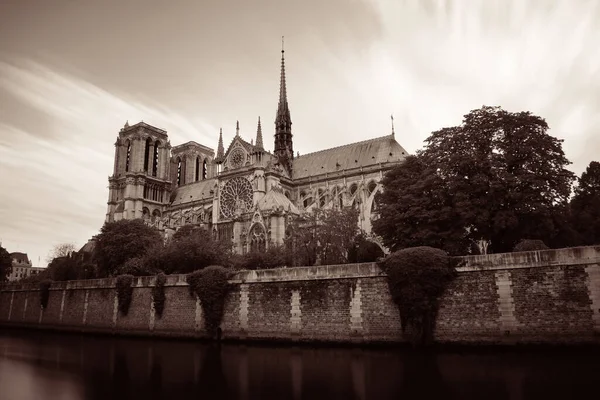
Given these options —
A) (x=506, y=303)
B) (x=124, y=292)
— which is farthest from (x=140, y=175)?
(x=506, y=303)

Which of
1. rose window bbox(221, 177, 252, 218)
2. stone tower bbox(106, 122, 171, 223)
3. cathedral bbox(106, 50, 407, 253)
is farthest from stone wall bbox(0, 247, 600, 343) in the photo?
stone tower bbox(106, 122, 171, 223)

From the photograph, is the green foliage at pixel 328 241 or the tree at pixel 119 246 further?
→ the tree at pixel 119 246

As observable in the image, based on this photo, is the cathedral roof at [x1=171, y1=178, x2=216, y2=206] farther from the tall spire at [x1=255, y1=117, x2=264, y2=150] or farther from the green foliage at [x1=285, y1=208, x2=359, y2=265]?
the green foliage at [x1=285, y1=208, x2=359, y2=265]

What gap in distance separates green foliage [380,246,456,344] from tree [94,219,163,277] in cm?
2697

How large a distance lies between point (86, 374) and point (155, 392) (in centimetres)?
522

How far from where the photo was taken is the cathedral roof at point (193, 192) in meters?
81.1

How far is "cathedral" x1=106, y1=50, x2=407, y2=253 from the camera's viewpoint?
175ft

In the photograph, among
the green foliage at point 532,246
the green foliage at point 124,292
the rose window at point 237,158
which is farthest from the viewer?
the rose window at point 237,158

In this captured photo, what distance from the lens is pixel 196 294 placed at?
2891cm

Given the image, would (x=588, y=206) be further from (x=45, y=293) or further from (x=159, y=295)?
(x=45, y=293)

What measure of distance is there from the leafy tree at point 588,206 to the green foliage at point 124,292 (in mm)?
32046

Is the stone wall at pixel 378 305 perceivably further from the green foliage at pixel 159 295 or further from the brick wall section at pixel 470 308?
the green foliage at pixel 159 295

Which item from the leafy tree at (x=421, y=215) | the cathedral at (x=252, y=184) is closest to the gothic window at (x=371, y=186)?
the cathedral at (x=252, y=184)

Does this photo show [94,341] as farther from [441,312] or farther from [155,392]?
[441,312]
